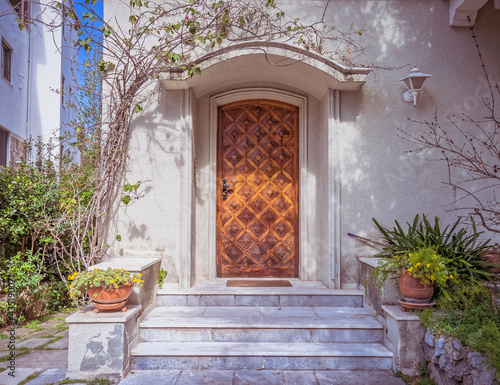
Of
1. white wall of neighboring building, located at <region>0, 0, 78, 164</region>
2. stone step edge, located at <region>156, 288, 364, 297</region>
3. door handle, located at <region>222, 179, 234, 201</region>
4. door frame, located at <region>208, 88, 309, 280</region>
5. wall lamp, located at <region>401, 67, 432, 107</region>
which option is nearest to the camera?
stone step edge, located at <region>156, 288, 364, 297</region>

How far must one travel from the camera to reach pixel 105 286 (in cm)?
354

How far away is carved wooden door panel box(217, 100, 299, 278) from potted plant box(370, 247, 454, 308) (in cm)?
202

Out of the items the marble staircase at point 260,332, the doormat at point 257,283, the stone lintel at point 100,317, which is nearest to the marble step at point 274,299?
the marble staircase at point 260,332

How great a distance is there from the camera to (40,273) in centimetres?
533

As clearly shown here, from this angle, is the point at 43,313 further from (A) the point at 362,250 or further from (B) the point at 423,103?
(B) the point at 423,103

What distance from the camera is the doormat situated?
16.6 feet

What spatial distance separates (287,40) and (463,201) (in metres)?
2.79

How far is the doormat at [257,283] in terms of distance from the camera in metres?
5.06

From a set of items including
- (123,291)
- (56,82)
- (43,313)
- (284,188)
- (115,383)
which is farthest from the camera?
(56,82)

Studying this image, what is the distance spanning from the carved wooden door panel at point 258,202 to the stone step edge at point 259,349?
5.99 ft

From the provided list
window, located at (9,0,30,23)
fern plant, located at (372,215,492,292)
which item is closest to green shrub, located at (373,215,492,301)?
fern plant, located at (372,215,492,292)

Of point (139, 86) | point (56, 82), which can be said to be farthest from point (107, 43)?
point (56, 82)

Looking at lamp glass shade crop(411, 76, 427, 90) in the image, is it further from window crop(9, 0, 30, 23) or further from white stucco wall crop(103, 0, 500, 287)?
window crop(9, 0, 30, 23)

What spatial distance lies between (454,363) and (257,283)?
258 centimetres
